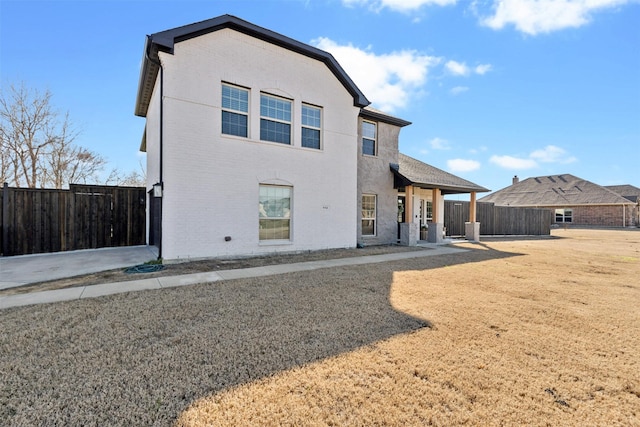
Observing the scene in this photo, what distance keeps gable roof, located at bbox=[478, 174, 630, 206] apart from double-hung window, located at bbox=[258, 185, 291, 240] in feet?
122

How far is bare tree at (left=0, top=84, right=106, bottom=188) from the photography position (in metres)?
17.2

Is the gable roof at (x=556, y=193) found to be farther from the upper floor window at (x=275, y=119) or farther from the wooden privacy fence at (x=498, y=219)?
the upper floor window at (x=275, y=119)

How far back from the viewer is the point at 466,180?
55.2 feet

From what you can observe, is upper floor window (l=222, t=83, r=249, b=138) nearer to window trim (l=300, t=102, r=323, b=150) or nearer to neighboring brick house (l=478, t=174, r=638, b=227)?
window trim (l=300, t=102, r=323, b=150)

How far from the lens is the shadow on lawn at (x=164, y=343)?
2.46 metres

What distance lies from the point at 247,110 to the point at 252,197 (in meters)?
3.04

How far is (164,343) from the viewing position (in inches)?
139

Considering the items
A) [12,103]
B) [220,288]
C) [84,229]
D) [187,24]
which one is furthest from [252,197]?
[12,103]

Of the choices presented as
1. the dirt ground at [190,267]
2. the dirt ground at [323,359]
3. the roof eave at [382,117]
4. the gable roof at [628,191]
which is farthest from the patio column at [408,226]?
the gable roof at [628,191]

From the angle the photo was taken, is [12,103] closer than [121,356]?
No

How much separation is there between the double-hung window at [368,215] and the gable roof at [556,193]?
32.3 m

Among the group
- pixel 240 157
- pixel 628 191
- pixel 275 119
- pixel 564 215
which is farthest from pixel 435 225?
pixel 628 191

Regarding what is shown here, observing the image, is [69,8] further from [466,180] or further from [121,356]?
[466,180]

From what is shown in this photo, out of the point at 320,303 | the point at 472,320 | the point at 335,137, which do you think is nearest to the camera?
the point at 472,320
